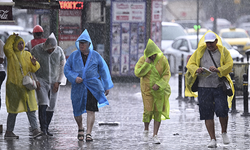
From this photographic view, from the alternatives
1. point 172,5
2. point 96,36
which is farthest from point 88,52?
point 172,5

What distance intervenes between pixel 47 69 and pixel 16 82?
26.4 inches

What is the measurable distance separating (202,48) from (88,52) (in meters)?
1.83

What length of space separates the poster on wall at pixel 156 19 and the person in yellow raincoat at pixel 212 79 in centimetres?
1008

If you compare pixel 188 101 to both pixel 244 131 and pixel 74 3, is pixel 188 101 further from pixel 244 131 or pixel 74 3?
pixel 74 3

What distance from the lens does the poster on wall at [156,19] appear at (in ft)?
59.5

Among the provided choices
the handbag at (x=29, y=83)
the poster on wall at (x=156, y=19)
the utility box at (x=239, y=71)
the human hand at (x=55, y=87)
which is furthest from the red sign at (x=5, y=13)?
the poster on wall at (x=156, y=19)

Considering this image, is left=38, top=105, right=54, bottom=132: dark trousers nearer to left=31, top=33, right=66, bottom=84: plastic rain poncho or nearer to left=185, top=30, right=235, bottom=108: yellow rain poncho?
left=31, top=33, right=66, bottom=84: plastic rain poncho

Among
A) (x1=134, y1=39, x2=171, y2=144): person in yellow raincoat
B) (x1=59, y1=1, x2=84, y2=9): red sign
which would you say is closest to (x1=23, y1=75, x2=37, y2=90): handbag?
(x1=134, y1=39, x2=171, y2=144): person in yellow raincoat

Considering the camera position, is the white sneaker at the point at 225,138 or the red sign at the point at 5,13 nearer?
the white sneaker at the point at 225,138

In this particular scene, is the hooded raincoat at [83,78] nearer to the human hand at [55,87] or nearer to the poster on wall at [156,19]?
the human hand at [55,87]

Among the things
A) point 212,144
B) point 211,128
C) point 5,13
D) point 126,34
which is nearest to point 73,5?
point 126,34

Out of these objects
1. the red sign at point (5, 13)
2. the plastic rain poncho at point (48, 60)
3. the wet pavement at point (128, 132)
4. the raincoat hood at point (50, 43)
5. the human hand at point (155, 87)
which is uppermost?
the red sign at point (5, 13)

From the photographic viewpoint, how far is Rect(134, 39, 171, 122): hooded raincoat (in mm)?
8438

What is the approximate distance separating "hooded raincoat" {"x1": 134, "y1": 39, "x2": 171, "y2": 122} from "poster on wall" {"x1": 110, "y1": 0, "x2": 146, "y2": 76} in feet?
31.5
